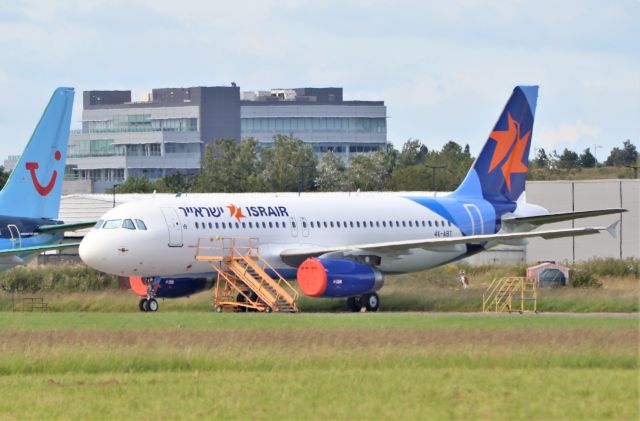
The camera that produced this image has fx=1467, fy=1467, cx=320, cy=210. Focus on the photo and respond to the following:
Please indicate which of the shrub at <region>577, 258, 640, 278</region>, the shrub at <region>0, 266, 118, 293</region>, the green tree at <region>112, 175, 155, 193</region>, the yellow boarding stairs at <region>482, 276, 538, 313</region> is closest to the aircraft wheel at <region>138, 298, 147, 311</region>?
the shrub at <region>0, 266, 118, 293</region>

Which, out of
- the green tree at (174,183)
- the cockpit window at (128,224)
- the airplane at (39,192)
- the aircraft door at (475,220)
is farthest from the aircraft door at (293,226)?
the green tree at (174,183)

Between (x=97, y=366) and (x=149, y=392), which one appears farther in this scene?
(x=97, y=366)

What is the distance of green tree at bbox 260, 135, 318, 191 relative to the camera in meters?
154

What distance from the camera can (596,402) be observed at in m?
22.1

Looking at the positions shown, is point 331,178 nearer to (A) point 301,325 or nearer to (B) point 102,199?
(B) point 102,199

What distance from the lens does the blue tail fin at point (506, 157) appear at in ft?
190

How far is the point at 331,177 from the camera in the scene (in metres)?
156

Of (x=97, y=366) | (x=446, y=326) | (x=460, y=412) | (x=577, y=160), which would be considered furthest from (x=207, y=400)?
(x=577, y=160)

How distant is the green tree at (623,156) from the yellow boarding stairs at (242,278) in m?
134

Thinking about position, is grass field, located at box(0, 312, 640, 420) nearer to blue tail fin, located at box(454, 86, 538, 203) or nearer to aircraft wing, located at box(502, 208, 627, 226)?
aircraft wing, located at box(502, 208, 627, 226)

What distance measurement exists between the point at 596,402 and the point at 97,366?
1042 cm

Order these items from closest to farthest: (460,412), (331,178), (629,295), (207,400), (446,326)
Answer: (460,412)
(207,400)
(446,326)
(629,295)
(331,178)

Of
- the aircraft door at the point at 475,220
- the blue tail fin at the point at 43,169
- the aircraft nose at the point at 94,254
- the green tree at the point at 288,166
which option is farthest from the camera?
the green tree at the point at 288,166

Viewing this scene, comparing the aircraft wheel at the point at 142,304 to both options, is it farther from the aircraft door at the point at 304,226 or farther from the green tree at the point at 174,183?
the green tree at the point at 174,183
